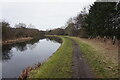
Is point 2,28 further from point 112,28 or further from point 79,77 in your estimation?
point 79,77

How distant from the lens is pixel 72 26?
71.9m

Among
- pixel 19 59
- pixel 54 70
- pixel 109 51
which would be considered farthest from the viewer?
pixel 19 59

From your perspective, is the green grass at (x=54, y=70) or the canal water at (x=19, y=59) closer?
the green grass at (x=54, y=70)

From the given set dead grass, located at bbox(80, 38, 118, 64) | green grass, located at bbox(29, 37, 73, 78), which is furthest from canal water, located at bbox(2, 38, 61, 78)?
dead grass, located at bbox(80, 38, 118, 64)

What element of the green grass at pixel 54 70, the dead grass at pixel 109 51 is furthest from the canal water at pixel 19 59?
the dead grass at pixel 109 51

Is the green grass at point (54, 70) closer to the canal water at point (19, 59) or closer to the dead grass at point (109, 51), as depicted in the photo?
the canal water at point (19, 59)

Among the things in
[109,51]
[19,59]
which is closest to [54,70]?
[109,51]

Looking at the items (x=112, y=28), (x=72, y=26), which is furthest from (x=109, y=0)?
(x=72, y=26)

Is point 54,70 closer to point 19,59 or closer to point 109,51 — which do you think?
point 109,51

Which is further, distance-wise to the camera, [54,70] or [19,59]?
[19,59]

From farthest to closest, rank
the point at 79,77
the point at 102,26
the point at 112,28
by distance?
the point at 102,26
the point at 112,28
the point at 79,77

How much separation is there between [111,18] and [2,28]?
3087 cm

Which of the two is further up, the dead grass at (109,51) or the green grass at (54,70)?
the dead grass at (109,51)

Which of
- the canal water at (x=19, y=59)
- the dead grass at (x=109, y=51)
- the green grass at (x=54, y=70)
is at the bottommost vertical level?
the canal water at (x=19, y=59)
